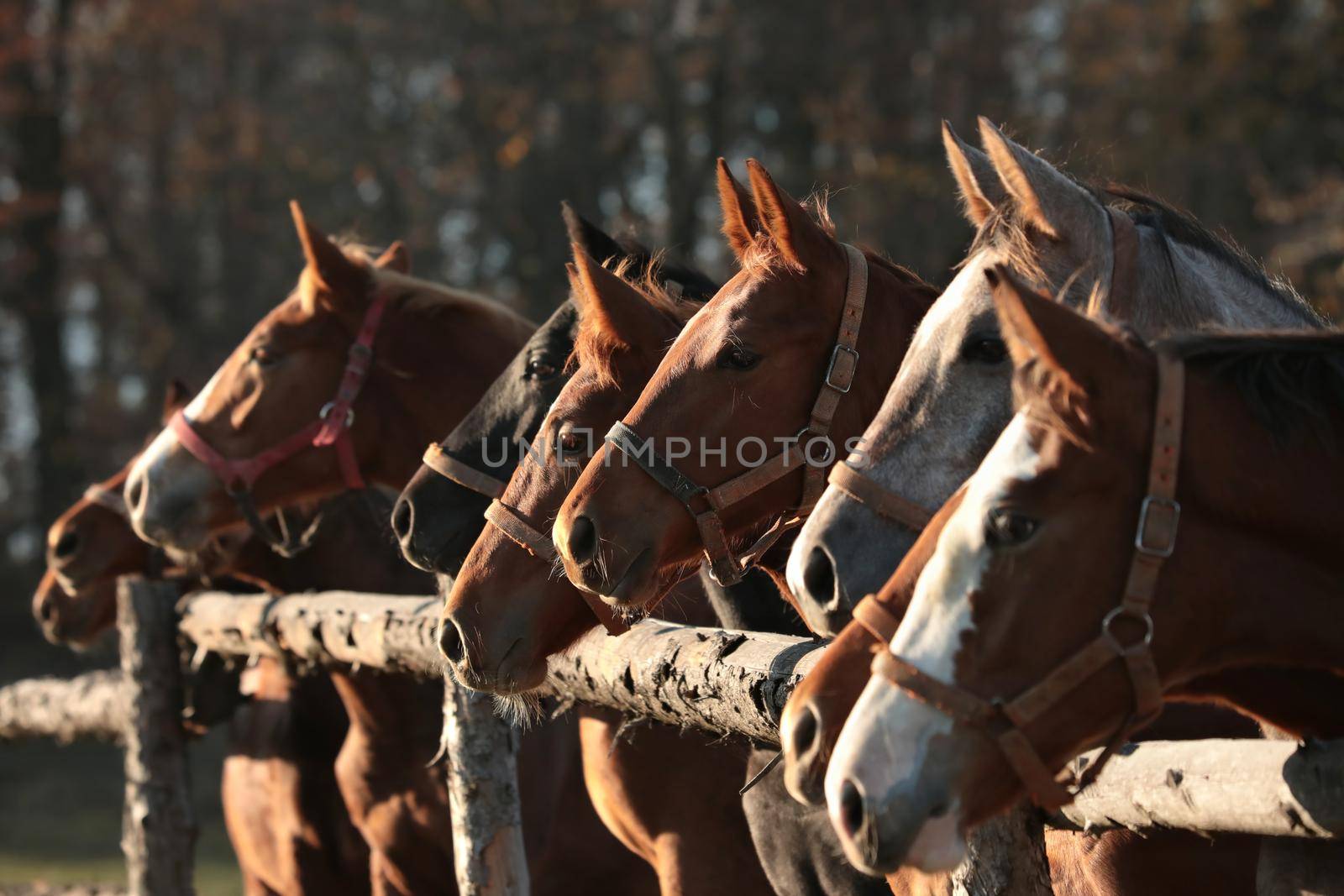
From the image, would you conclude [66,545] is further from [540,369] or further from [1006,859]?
[1006,859]

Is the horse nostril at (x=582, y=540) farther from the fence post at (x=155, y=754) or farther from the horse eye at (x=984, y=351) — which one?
the fence post at (x=155, y=754)

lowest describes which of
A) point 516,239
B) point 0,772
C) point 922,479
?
point 0,772

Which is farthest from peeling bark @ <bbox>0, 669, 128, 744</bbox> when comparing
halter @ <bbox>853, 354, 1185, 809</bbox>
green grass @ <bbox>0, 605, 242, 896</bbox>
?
halter @ <bbox>853, 354, 1185, 809</bbox>

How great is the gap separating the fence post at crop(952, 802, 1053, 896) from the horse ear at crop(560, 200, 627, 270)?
2.29 m

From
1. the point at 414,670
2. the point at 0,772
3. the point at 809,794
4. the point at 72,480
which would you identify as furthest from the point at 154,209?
the point at 809,794

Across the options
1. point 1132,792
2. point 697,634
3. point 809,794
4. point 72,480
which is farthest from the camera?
point 72,480

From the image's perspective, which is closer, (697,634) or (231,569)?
(697,634)

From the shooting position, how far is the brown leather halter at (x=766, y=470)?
316 cm

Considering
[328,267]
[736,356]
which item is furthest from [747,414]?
[328,267]

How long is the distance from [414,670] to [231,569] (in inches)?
74.4

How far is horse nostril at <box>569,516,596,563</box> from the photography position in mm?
3111

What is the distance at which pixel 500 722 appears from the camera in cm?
413

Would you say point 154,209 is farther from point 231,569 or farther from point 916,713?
point 916,713

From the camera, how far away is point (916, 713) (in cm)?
196
